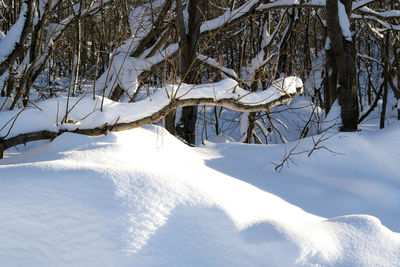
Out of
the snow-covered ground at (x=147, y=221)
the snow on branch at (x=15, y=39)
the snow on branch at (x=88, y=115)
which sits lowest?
the snow-covered ground at (x=147, y=221)

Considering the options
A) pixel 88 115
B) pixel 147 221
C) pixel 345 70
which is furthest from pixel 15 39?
pixel 345 70

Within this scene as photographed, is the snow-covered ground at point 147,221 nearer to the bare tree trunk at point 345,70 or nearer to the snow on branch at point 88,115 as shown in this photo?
the snow on branch at point 88,115

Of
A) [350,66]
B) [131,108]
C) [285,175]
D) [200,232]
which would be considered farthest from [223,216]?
[350,66]

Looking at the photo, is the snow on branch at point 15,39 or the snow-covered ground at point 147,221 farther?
the snow on branch at point 15,39

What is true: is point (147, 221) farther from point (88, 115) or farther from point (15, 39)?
point (15, 39)

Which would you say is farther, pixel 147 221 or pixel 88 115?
pixel 88 115

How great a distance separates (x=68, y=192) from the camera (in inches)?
86.9

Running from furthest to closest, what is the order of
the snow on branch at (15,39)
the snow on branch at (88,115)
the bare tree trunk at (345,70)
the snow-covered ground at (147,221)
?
1. the bare tree trunk at (345,70)
2. the snow on branch at (15,39)
3. the snow on branch at (88,115)
4. the snow-covered ground at (147,221)

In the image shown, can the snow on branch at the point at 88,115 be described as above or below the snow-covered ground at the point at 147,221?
above

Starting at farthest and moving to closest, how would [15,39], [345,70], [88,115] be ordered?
[345,70] < [15,39] < [88,115]

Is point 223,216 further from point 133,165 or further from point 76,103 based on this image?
point 76,103

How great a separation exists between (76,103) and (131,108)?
0.47 metres

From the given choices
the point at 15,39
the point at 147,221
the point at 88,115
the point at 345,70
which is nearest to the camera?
the point at 147,221

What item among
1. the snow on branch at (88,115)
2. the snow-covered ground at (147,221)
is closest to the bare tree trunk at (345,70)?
the snow on branch at (88,115)
